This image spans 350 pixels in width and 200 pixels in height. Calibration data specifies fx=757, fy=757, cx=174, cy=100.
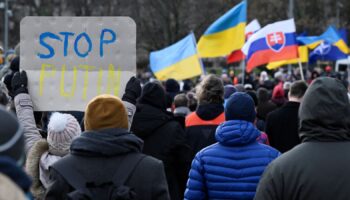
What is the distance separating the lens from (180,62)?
15750mm

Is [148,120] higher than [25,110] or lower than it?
lower

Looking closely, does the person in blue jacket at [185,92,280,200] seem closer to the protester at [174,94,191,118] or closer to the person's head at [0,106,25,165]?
the person's head at [0,106,25,165]

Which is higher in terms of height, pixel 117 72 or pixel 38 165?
pixel 117 72

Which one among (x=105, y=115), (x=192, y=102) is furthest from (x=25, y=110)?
(x=192, y=102)

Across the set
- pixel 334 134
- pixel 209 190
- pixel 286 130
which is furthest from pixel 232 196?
pixel 286 130

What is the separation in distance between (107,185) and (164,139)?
2.87 metres

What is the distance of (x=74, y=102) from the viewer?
5402 millimetres

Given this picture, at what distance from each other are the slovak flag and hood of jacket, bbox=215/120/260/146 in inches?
419

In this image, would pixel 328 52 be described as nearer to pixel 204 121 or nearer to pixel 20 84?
pixel 204 121

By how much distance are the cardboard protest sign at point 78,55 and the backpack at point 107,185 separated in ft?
5.44

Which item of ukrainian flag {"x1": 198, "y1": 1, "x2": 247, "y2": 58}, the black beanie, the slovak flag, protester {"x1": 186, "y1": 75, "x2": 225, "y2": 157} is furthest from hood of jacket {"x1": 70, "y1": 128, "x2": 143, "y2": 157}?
the slovak flag

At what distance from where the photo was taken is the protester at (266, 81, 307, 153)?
7.88 m

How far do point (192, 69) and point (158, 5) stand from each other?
1081 inches

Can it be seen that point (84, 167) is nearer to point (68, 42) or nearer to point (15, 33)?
point (68, 42)
